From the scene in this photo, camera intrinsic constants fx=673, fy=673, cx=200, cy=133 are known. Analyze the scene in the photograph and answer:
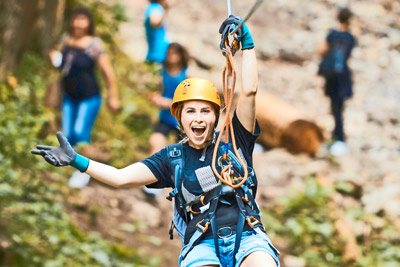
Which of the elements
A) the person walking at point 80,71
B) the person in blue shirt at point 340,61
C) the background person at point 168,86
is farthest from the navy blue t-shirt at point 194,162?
the person in blue shirt at point 340,61

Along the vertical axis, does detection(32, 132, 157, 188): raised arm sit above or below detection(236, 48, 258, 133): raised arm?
below

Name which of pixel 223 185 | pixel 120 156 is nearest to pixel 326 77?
pixel 120 156

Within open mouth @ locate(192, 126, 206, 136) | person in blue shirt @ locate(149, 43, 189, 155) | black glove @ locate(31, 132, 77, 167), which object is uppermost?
person in blue shirt @ locate(149, 43, 189, 155)

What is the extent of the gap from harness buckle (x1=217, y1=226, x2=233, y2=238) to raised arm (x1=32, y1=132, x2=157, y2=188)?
0.54 m

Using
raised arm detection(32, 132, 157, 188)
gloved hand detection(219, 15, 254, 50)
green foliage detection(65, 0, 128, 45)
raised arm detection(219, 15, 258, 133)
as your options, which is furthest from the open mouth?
green foliage detection(65, 0, 128, 45)

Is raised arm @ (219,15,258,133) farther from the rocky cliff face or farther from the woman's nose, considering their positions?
the rocky cliff face

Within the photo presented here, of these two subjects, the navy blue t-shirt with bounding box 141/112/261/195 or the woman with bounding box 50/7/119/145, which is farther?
the woman with bounding box 50/7/119/145

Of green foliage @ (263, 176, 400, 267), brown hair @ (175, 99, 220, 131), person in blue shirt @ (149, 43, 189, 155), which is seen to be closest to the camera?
brown hair @ (175, 99, 220, 131)

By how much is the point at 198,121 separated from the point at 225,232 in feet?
2.34

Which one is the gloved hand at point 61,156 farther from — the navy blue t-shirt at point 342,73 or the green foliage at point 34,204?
the navy blue t-shirt at point 342,73

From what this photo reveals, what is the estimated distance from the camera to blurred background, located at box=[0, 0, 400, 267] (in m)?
9.57

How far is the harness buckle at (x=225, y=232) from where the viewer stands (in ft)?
13.4

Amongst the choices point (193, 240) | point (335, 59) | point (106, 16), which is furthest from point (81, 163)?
point (106, 16)

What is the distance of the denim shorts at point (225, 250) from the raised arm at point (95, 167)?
0.55 metres
